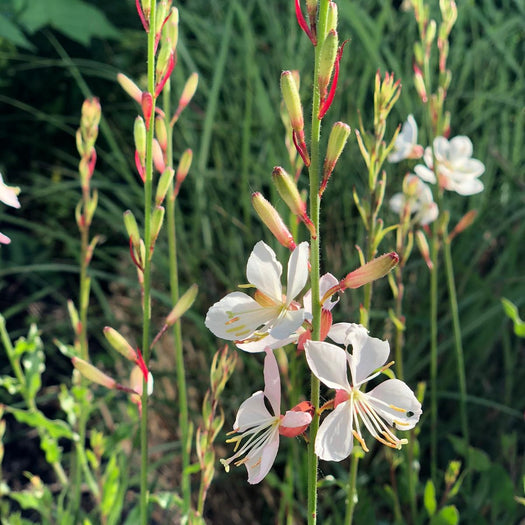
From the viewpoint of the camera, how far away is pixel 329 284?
0.69 metres

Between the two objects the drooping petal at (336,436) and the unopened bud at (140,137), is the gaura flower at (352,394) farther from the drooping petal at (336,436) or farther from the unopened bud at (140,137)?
the unopened bud at (140,137)

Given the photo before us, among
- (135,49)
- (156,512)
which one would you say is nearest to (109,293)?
(135,49)

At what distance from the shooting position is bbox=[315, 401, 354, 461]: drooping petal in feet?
1.93

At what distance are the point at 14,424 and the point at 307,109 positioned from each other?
1.45 m

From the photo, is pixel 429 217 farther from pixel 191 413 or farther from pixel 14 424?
pixel 14 424

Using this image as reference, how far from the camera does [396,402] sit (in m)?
0.64

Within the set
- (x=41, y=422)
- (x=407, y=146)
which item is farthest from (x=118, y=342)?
(x=407, y=146)

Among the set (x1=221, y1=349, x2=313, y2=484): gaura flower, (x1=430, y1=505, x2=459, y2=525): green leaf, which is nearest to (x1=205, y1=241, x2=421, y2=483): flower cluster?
(x1=221, y1=349, x2=313, y2=484): gaura flower

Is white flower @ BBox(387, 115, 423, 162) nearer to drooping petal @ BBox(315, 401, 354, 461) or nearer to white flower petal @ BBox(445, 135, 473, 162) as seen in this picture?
white flower petal @ BBox(445, 135, 473, 162)

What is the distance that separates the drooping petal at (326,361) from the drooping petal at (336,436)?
3 cm

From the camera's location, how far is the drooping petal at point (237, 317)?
0.65m

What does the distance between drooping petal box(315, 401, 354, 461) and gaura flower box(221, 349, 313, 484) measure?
0.06 feet

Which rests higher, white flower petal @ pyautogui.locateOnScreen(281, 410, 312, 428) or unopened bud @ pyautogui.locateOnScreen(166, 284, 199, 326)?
unopened bud @ pyautogui.locateOnScreen(166, 284, 199, 326)

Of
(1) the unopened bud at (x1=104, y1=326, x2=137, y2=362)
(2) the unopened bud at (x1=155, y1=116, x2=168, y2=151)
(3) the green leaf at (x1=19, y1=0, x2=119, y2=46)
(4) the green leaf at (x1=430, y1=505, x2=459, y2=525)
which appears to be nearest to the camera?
(1) the unopened bud at (x1=104, y1=326, x2=137, y2=362)
